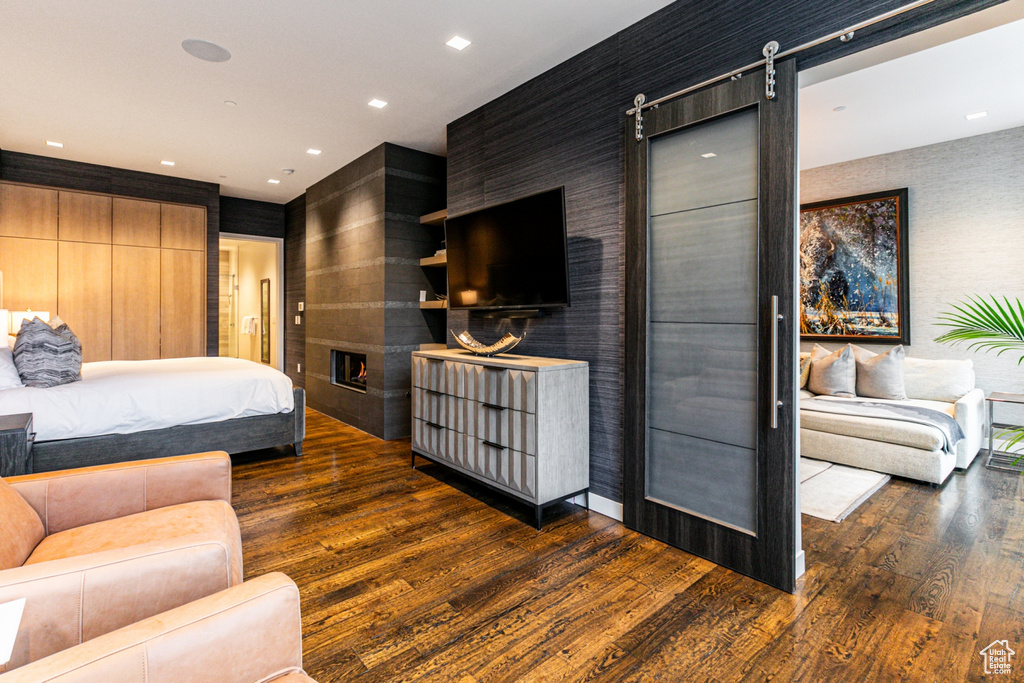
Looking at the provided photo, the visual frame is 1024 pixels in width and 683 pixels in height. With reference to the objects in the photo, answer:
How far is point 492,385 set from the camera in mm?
2873

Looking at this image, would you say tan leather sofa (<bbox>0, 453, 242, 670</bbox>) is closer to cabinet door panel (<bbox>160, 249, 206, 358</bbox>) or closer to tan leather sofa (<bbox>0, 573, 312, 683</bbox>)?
tan leather sofa (<bbox>0, 573, 312, 683</bbox>)

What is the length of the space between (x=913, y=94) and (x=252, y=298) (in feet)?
28.3

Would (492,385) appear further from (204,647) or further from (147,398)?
(147,398)

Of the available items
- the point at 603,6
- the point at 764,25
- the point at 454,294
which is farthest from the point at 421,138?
the point at 764,25

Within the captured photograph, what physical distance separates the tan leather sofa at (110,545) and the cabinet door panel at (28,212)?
15.8 feet

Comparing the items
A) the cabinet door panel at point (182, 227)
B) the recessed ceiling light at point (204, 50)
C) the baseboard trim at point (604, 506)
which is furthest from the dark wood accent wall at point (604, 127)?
the cabinet door panel at point (182, 227)

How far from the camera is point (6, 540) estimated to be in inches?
49.3

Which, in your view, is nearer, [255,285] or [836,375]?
[836,375]

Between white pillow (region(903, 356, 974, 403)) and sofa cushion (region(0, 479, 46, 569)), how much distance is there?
222 inches

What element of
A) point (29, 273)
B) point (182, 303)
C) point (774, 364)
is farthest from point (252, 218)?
point (774, 364)

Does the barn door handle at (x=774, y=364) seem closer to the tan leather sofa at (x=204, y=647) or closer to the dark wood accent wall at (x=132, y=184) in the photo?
the tan leather sofa at (x=204, y=647)

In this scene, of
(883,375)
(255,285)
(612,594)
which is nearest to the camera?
(612,594)

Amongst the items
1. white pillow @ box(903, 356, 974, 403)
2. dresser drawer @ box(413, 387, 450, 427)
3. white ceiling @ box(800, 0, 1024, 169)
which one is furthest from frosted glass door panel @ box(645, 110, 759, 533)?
white pillow @ box(903, 356, 974, 403)

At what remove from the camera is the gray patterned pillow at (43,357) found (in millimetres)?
3010
